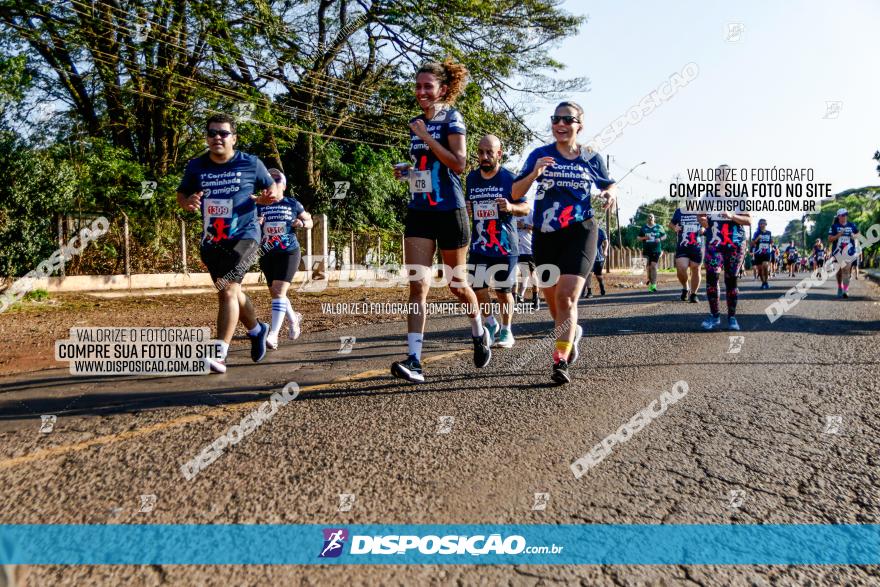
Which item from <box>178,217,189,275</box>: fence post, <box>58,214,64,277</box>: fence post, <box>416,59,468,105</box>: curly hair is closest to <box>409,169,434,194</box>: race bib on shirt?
<box>416,59,468,105</box>: curly hair

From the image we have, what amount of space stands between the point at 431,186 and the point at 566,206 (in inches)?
43.4

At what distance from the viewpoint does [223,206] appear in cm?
510

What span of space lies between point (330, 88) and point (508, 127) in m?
7.50

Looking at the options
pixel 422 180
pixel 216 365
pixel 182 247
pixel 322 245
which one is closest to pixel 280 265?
pixel 216 365

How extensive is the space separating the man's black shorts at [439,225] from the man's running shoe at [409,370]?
960 millimetres

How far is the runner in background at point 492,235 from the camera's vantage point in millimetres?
6520

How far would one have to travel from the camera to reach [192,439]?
3.21 meters

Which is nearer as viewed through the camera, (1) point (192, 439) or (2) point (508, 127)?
(1) point (192, 439)

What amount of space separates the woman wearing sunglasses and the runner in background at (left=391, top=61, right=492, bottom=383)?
0.60 metres

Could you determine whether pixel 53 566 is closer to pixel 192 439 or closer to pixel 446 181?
pixel 192 439

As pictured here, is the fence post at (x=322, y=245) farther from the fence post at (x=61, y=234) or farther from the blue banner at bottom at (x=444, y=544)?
the blue banner at bottom at (x=444, y=544)

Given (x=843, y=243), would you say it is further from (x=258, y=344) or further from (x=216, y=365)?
(x=216, y=365)

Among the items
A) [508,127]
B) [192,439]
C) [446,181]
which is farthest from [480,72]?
[192,439]

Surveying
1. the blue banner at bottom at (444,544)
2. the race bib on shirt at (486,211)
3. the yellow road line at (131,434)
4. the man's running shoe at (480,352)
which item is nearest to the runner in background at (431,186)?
the man's running shoe at (480,352)
